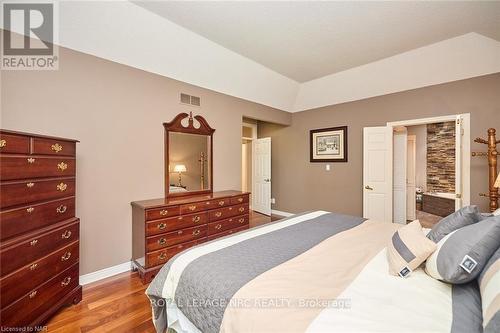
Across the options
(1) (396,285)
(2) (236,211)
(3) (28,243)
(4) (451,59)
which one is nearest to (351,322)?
(1) (396,285)

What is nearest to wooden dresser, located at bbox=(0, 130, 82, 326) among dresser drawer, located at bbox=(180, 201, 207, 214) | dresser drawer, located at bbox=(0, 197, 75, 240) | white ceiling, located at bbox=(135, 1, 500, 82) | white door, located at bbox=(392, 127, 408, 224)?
dresser drawer, located at bbox=(0, 197, 75, 240)

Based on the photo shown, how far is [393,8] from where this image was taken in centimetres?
231

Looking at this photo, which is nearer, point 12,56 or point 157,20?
point 12,56

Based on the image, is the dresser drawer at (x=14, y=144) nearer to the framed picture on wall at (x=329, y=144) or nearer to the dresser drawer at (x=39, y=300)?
the dresser drawer at (x=39, y=300)

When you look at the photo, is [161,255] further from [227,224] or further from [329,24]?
[329,24]

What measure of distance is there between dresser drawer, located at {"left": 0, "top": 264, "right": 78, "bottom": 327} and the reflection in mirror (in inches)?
57.6

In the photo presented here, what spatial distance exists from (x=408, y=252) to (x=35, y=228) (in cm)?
249

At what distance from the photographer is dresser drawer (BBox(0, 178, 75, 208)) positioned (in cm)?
143

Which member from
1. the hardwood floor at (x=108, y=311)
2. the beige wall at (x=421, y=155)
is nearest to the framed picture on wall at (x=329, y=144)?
the beige wall at (x=421, y=155)

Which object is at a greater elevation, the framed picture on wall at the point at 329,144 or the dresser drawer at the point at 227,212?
the framed picture on wall at the point at 329,144

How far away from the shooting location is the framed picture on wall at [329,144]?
446cm

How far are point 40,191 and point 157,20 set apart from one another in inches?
82.2

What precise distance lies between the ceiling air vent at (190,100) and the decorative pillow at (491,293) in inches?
134

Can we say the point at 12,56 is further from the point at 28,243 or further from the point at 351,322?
the point at 351,322
